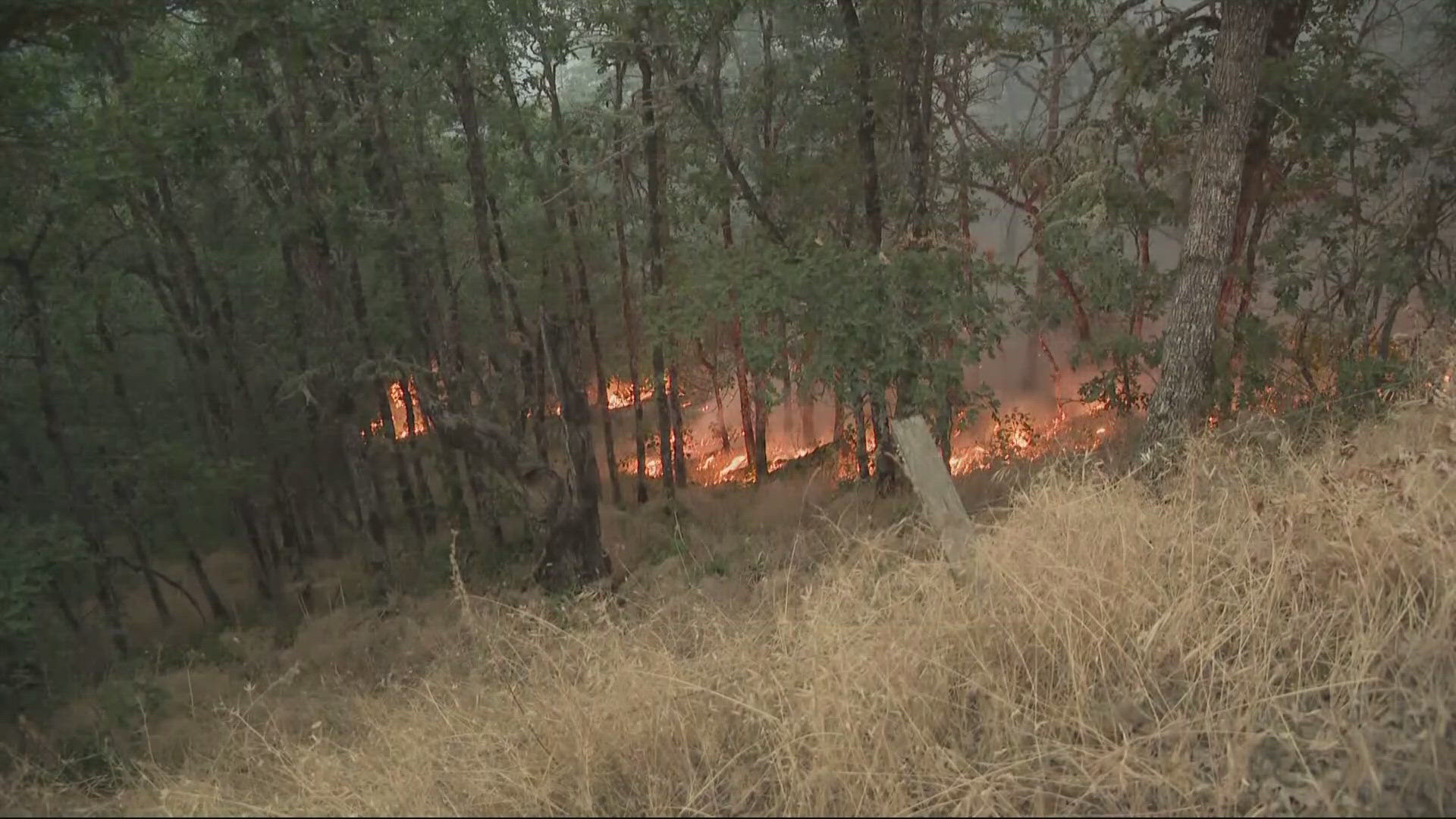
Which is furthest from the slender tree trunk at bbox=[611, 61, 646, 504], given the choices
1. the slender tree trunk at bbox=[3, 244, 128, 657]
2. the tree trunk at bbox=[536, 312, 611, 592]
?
the slender tree trunk at bbox=[3, 244, 128, 657]

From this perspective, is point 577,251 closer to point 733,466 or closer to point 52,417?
point 52,417

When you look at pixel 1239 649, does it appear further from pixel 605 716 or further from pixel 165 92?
pixel 165 92

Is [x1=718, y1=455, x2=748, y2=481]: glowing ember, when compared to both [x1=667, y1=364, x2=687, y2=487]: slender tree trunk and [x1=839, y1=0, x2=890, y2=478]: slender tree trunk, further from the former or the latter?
[x1=839, y1=0, x2=890, y2=478]: slender tree trunk

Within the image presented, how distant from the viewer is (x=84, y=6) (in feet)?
21.1

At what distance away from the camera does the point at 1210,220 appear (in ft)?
28.3

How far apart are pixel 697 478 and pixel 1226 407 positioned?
15896mm

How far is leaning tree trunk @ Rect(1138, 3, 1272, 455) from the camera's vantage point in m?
8.37

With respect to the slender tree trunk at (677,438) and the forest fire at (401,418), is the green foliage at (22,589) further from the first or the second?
the slender tree trunk at (677,438)

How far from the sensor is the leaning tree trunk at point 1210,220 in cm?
837

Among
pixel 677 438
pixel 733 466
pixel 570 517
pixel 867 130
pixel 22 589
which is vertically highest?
pixel 867 130

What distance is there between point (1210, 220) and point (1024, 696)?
703 centimetres

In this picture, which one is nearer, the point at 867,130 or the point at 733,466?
the point at 867,130

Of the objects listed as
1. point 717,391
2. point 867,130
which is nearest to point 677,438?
point 717,391

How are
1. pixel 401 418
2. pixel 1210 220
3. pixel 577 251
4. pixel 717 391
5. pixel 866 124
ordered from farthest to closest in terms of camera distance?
1. pixel 401 418
2. pixel 717 391
3. pixel 577 251
4. pixel 866 124
5. pixel 1210 220
